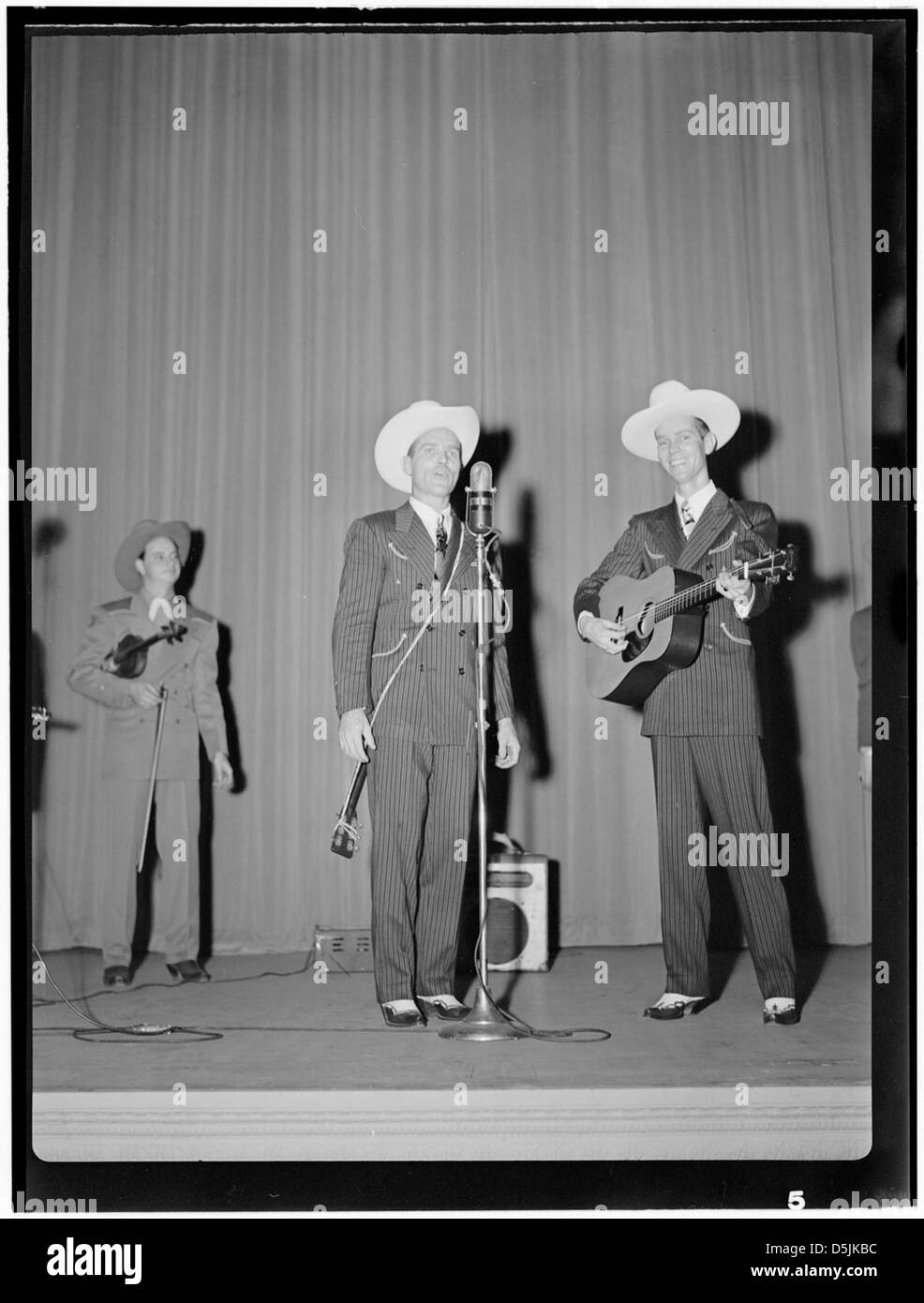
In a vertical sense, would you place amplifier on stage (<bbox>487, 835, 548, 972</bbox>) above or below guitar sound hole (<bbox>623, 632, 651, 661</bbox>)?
below

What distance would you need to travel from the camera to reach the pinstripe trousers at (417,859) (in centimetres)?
402

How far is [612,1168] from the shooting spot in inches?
138

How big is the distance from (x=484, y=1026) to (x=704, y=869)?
82 cm

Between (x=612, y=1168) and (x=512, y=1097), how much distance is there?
0.33 meters

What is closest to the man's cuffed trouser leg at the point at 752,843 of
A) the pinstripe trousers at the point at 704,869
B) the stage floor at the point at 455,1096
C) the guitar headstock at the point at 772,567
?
the pinstripe trousers at the point at 704,869

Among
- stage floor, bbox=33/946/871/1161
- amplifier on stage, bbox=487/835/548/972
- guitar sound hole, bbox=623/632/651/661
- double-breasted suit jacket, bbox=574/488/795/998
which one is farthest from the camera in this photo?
amplifier on stage, bbox=487/835/548/972

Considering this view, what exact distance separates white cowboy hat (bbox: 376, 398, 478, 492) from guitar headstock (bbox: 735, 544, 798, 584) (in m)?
1.02

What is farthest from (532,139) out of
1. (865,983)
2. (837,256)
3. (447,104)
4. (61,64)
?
(865,983)

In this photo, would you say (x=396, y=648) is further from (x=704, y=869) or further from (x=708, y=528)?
(x=704, y=869)

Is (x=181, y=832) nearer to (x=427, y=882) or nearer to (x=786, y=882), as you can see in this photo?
(x=427, y=882)

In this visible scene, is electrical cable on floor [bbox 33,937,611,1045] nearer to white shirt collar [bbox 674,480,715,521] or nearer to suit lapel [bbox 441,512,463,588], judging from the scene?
suit lapel [bbox 441,512,463,588]

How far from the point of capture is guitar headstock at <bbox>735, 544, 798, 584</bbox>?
3.74 metres

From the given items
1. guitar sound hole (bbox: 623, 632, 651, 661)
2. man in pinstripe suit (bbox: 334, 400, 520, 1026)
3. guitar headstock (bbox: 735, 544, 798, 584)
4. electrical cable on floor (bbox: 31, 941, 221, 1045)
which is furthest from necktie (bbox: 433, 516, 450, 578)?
electrical cable on floor (bbox: 31, 941, 221, 1045)
